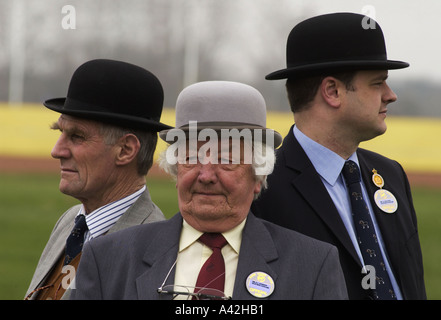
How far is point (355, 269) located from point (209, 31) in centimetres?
2648

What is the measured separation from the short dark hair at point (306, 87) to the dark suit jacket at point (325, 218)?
0.17 m

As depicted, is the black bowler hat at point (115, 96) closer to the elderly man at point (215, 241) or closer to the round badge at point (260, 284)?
the elderly man at point (215, 241)

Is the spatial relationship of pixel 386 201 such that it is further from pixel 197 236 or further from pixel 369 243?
pixel 197 236

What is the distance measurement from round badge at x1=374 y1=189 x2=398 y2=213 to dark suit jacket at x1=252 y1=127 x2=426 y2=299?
23 millimetres

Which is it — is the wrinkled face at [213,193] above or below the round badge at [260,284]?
above

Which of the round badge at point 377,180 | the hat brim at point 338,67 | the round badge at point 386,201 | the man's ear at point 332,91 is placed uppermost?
the hat brim at point 338,67

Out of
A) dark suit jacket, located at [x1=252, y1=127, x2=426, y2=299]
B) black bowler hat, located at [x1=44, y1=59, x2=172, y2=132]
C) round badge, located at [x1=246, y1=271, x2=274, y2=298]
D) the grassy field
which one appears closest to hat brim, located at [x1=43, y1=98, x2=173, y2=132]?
black bowler hat, located at [x1=44, y1=59, x2=172, y2=132]

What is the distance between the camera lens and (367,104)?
3309 mm

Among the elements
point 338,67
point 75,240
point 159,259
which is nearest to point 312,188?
point 338,67

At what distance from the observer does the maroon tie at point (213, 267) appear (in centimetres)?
263

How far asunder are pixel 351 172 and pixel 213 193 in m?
0.94

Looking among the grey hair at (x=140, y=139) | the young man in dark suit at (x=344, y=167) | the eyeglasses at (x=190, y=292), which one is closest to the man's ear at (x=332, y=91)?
the young man in dark suit at (x=344, y=167)

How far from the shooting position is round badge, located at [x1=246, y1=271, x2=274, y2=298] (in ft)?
8.50

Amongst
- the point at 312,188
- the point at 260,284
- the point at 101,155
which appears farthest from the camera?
the point at 101,155
